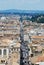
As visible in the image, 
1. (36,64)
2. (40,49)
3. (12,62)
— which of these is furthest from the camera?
(40,49)

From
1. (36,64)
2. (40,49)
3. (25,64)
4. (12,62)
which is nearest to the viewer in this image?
(36,64)

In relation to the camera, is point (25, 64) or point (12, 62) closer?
point (12, 62)

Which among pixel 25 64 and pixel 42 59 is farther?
pixel 25 64

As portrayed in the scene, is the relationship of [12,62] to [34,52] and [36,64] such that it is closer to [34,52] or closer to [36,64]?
[36,64]

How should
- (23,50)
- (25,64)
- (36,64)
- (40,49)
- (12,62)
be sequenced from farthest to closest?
(23,50), (40,49), (25,64), (12,62), (36,64)

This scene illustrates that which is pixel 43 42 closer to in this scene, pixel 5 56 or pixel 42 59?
pixel 5 56

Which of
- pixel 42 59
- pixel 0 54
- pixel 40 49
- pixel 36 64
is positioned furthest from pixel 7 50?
pixel 36 64

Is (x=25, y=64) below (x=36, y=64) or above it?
below

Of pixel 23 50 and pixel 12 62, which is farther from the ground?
pixel 12 62


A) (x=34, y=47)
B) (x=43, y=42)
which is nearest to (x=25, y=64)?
(x=34, y=47)
